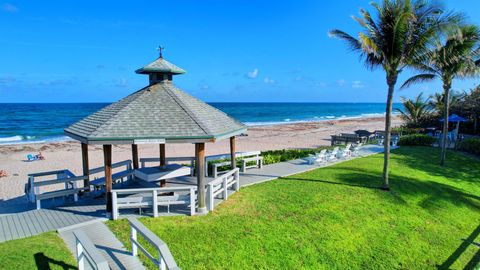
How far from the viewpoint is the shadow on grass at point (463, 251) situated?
707 cm

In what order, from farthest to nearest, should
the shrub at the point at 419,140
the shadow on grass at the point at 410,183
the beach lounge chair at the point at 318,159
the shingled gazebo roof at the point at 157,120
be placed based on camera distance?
the shrub at the point at 419,140 → the beach lounge chair at the point at 318,159 → the shadow on grass at the point at 410,183 → the shingled gazebo roof at the point at 157,120

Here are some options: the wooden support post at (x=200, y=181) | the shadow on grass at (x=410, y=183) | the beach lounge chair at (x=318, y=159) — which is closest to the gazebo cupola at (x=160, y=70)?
the wooden support post at (x=200, y=181)

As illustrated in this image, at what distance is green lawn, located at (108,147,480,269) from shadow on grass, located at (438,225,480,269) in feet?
0.09

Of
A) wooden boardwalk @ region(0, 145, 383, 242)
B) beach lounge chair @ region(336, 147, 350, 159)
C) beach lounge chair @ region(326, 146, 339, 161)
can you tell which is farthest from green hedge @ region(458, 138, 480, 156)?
wooden boardwalk @ region(0, 145, 383, 242)

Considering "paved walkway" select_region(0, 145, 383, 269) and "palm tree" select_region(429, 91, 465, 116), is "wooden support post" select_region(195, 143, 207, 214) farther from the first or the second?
"palm tree" select_region(429, 91, 465, 116)

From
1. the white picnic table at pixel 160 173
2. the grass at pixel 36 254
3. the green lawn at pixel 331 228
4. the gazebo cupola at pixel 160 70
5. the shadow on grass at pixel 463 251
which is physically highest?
the gazebo cupola at pixel 160 70

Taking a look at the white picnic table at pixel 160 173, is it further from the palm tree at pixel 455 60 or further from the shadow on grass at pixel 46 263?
the palm tree at pixel 455 60

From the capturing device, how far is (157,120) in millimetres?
9203

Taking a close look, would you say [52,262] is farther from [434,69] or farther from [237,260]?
[434,69]

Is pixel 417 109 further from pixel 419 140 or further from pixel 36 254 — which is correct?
pixel 36 254

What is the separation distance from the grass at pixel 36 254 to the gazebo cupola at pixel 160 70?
5575mm

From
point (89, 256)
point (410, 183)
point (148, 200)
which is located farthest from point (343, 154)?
point (89, 256)

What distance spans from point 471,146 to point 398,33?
1464 centimetres

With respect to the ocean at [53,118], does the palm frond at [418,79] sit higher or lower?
higher
